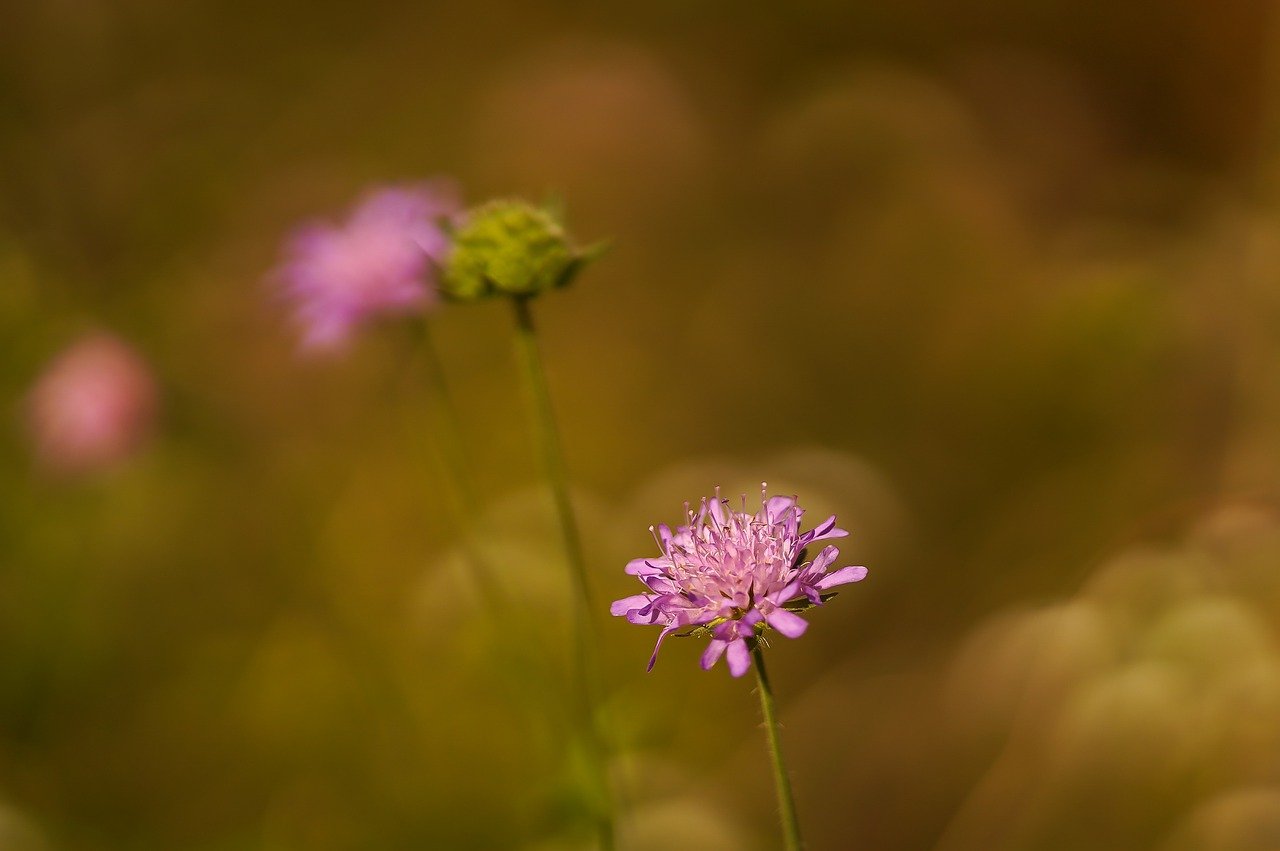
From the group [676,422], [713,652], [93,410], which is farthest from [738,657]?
[93,410]

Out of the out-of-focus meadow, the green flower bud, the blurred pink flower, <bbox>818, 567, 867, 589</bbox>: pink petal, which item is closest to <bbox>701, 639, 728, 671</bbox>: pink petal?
<bbox>818, 567, 867, 589</bbox>: pink petal

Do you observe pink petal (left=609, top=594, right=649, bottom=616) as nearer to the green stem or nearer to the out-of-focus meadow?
the green stem

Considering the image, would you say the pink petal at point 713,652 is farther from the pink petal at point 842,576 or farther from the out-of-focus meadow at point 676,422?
the out-of-focus meadow at point 676,422

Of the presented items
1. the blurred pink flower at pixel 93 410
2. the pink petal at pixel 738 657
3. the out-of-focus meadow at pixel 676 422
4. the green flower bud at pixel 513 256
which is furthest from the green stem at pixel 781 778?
the blurred pink flower at pixel 93 410

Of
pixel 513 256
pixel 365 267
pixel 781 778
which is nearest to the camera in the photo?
pixel 781 778

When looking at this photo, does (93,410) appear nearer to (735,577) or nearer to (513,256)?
(513,256)

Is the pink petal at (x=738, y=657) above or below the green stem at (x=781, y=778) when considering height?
above
